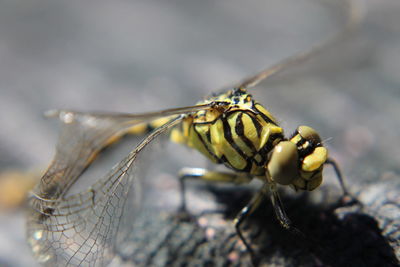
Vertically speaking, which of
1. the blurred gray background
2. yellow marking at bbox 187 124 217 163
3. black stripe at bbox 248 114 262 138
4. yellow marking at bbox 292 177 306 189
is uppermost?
the blurred gray background

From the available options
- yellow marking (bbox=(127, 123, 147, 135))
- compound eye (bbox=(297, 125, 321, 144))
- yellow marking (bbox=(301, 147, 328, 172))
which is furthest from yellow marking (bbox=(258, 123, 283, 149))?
yellow marking (bbox=(127, 123, 147, 135))

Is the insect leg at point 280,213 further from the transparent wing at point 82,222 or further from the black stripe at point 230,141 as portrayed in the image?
the transparent wing at point 82,222

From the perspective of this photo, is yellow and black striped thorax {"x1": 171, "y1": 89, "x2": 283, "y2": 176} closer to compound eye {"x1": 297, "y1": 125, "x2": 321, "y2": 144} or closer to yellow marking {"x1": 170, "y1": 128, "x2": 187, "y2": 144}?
compound eye {"x1": 297, "y1": 125, "x2": 321, "y2": 144}

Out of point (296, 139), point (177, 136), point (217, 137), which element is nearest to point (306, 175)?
point (296, 139)

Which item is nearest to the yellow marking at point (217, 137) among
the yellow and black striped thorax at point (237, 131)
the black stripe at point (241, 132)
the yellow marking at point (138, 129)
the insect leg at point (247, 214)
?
the yellow and black striped thorax at point (237, 131)

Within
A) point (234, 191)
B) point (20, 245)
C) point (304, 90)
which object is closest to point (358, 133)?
point (304, 90)

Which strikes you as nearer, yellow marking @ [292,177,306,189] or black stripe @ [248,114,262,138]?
yellow marking @ [292,177,306,189]
